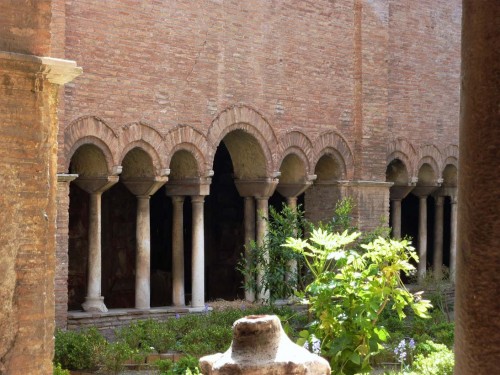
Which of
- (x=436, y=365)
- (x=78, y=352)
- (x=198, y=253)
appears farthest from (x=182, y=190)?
(x=436, y=365)

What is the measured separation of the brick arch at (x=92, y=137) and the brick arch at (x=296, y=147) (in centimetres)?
353

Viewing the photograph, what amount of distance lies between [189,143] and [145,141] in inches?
36.3

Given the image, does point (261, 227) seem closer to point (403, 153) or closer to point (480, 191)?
point (403, 153)

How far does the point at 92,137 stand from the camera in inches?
558

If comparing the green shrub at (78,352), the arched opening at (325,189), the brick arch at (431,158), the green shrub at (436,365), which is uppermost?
the brick arch at (431,158)

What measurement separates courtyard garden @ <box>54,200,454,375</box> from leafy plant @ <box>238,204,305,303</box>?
0.02 m

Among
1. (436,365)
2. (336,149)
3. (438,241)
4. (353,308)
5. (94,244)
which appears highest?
(336,149)

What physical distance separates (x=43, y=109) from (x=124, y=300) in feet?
41.2

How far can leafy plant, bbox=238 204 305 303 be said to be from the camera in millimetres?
14977

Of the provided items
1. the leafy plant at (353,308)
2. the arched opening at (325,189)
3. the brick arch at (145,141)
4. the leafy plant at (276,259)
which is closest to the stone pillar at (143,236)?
the brick arch at (145,141)

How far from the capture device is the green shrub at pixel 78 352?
11305 mm

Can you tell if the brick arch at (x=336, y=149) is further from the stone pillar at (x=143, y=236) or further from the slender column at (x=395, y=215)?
the stone pillar at (x=143, y=236)

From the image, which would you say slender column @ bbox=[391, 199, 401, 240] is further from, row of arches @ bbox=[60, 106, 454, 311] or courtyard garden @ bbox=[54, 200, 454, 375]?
courtyard garden @ bbox=[54, 200, 454, 375]

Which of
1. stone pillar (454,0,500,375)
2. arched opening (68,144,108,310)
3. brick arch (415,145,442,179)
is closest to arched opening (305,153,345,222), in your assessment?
brick arch (415,145,442,179)
